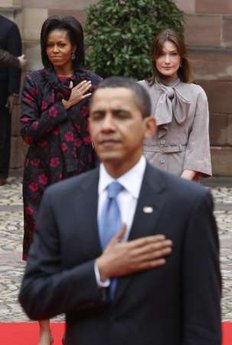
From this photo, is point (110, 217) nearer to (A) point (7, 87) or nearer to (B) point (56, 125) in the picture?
(B) point (56, 125)

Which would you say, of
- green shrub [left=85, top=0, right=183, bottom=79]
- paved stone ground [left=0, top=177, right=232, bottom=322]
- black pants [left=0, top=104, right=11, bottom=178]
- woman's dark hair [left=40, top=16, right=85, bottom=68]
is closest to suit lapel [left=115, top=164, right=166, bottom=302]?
woman's dark hair [left=40, top=16, right=85, bottom=68]

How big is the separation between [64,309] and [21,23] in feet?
34.5

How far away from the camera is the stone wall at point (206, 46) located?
13.5 metres

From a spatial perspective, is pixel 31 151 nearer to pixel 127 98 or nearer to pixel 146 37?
pixel 127 98

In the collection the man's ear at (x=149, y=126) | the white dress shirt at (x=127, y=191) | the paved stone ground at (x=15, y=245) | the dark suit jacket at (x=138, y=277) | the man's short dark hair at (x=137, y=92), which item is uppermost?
the man's short dark hair at (x=137, y=92)

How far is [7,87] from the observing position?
12922 mm

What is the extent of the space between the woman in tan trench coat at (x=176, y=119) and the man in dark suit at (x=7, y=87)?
609cm

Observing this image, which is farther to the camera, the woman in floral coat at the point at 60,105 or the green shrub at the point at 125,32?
the green shrub at the point at 125,32

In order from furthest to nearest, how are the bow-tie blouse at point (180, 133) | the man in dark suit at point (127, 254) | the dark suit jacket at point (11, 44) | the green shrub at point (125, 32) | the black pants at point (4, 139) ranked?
the black pants at point (4, 139)
the dark suit jacket at point (11, 44)
the green shrub at point (125, 32)
the bow-tie blouse at point (180, 133)
the man in dark suit at point (127, 254)

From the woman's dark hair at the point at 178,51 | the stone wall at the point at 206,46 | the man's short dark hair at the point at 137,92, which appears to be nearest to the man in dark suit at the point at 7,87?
the stone wall at the point at 206,46

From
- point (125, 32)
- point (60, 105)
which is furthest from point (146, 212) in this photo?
point (125, 32)

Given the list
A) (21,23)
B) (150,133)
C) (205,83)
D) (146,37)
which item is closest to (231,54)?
(205,83)

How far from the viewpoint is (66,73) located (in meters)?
6.52

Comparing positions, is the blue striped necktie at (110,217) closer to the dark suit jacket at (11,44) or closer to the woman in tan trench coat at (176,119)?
the woman in tan trench coat at (176,119)
